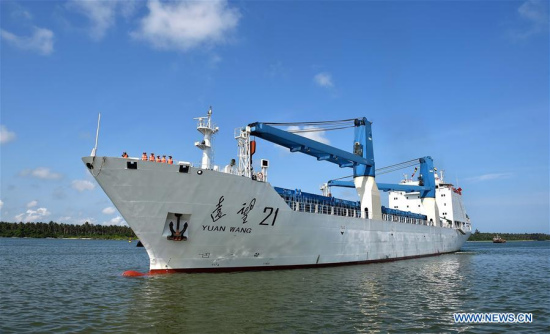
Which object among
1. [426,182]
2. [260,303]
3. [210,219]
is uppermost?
[426,182]

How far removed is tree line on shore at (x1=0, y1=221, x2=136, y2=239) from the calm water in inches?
4855

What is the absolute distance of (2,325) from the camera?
9.70 m

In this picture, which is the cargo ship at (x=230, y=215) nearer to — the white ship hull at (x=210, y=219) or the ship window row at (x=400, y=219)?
the white ship hull at (x=210, y=219)

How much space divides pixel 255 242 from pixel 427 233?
28419mm

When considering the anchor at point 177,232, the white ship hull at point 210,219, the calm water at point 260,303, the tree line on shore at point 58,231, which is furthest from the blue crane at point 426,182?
the tree line on shore at point 58,231

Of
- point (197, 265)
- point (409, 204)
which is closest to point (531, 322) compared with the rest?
point (197, 265)

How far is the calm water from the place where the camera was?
9.90 meters

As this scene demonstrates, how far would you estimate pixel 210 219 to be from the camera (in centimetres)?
1822

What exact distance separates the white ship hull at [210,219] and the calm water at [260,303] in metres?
1.14

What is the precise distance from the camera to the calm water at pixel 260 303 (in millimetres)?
9898

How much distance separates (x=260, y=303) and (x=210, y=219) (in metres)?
6.74

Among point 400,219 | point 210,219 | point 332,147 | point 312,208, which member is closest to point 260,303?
point 210,219

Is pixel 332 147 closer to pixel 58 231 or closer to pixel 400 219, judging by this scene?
pixel 400 219

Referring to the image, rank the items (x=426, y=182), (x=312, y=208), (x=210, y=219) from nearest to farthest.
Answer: (x=210, y=219) < (x=312, y=208) < (x=426, y=182)
